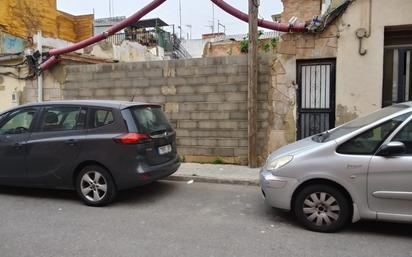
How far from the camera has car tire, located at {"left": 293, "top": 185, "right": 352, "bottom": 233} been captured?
4.70 m

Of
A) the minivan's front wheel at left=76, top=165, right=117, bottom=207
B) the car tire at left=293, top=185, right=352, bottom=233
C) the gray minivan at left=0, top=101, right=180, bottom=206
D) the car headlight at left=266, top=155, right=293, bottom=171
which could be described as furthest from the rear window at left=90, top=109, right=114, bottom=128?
the car tire at left=293, top=185, right=352, bottom=233

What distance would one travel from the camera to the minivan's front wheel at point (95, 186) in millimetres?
5918

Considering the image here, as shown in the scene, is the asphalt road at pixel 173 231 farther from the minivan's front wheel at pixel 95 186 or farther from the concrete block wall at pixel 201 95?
the concrete block wall at pixel 201 95

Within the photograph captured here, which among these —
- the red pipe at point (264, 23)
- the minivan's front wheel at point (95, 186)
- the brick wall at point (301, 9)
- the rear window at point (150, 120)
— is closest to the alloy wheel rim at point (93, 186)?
the minivan's front wheel at point (95, 186)

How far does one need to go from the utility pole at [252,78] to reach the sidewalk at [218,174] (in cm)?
46

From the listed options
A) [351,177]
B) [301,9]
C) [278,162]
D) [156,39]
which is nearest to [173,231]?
[278,162]

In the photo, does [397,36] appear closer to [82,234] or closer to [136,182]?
[136,182]

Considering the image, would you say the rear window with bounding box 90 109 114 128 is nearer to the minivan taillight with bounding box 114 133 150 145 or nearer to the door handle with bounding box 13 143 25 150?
the minivan taillight with bounding box 114 133 150 145

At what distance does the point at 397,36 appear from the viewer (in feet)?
26.6

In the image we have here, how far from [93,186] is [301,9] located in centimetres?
1509

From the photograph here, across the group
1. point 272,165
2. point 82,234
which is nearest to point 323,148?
point 272,165

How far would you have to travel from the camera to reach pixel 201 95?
902 cm

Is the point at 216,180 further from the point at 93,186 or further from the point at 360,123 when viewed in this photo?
the point at 360,123

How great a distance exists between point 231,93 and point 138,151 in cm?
348
